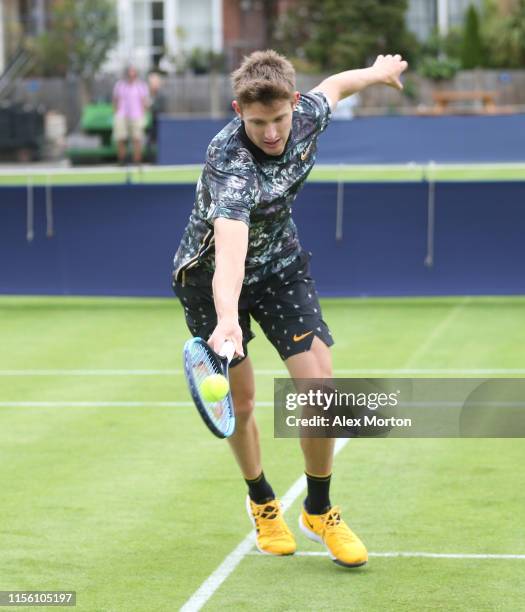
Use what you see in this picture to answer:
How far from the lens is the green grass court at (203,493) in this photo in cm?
549

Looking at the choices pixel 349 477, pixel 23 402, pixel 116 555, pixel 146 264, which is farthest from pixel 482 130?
pixel 116 555

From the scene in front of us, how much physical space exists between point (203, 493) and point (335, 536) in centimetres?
136

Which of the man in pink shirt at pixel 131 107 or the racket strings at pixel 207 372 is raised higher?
the racket strings at pixel 207 372

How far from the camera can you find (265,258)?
5.70m

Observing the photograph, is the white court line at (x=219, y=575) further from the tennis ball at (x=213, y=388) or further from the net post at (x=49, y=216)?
the net post at (x=49, y=216)

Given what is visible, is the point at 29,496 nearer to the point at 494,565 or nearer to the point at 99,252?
the point at 494,565

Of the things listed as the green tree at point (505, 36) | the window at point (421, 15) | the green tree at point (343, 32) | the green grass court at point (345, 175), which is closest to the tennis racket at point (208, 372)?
the green grass court at point (345, 175)

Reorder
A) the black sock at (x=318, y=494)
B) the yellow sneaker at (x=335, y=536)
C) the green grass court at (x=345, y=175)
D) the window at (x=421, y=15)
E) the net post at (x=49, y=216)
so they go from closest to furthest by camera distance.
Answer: the yellow sneaker at (x=335, y=536), the black sock at (x=318, y=494), the net post at (x=49, y=216), the green grass court at (x=345, y=175), the window at (x=421, y=15)

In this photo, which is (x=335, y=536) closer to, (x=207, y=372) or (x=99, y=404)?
(x=207, y=372)

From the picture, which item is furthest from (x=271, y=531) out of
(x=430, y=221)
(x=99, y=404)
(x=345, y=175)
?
(x=345, y=175)

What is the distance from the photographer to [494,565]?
5703 millimetres

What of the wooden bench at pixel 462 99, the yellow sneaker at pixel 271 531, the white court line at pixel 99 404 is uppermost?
the yellow sneaker at pixel 271 531

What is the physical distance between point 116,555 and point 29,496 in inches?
45.5

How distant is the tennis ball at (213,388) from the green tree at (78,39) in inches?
1633
